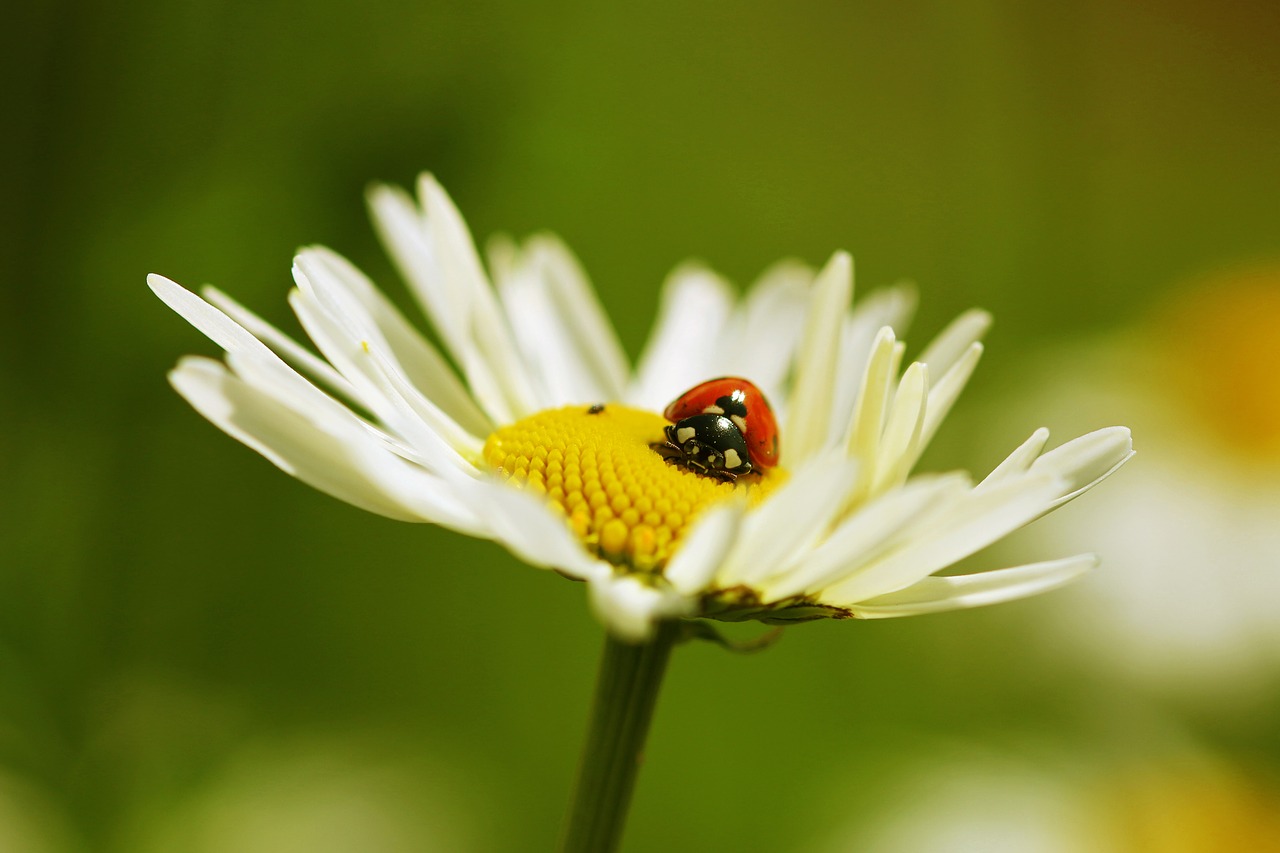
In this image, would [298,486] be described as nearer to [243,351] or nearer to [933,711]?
[243,351]

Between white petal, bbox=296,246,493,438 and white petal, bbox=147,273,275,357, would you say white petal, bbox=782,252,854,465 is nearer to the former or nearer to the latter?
white petal, bbox=296,246,493,438

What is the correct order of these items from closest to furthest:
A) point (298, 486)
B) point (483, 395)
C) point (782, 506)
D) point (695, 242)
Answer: point (782, 506)
point (483, 395)
point (298, 486)
point (695, 242)

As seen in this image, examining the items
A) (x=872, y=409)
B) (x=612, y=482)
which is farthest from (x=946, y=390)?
(x=612, y=482)

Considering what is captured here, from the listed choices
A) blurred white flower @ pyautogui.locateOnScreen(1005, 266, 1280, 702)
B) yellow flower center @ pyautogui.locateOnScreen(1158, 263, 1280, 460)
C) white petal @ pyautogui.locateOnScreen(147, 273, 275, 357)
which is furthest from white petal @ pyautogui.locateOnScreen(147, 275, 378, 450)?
yellow flower center @ pyautogui.locateOnScreen(1158, 263, 1280, 460)

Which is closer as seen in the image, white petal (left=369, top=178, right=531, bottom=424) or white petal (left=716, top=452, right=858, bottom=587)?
white petal (left=716, top=452, right=858, bottom=587)

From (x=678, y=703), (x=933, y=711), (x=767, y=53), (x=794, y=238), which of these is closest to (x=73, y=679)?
(x=678, y=703)

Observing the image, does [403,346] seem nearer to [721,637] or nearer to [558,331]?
[558,331]
